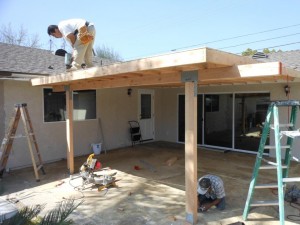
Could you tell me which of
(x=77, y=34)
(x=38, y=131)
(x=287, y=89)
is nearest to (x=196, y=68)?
(x=77, y=34)

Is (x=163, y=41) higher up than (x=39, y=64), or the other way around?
(x=163, y=41)

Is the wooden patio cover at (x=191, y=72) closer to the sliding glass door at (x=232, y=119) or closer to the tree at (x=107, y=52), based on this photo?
the sliding glass door at (x=232, y=119)

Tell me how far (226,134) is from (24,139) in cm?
636

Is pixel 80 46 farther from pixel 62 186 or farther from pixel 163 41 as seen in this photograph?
pixel 163 41

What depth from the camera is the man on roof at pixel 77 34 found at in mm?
5125

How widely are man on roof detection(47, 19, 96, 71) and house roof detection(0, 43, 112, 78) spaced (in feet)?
5.12

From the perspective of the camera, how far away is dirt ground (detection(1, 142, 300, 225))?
3857mm

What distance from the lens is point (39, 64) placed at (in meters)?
7.55

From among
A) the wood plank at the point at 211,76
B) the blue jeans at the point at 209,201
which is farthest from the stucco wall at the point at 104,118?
the blue jeans at the point at 209,201

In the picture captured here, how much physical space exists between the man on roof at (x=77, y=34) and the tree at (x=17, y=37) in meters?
17.4

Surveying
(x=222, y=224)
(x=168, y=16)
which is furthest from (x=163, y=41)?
(x=222, y=224)

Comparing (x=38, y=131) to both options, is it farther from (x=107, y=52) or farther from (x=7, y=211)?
(x=107, y=52)

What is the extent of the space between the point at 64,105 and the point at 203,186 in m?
A: 5.13

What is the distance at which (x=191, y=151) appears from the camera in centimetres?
366
